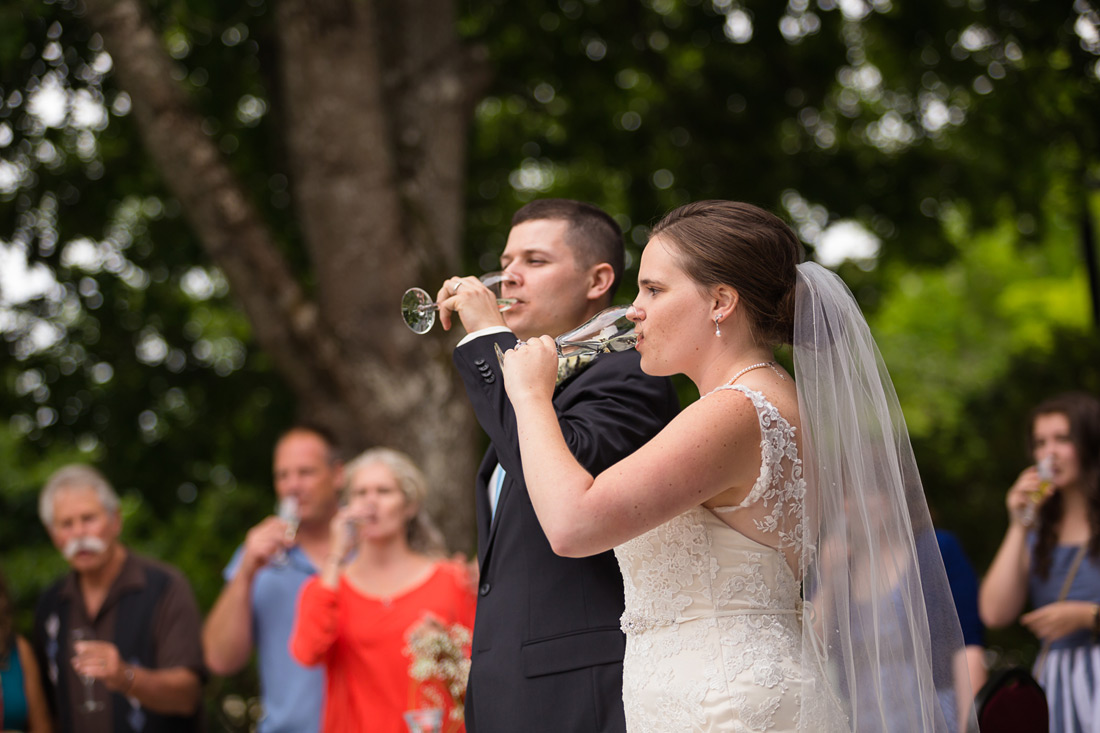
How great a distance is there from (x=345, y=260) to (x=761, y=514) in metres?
4.62

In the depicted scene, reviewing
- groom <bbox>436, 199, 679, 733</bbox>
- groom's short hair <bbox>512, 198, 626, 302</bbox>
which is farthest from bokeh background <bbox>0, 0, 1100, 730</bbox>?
groom <bbox>436, 199, 679, 733</bbox>

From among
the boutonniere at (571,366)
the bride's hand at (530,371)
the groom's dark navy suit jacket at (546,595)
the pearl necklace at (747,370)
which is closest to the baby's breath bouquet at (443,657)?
the groom's dark navy suit jacket at (546,595)

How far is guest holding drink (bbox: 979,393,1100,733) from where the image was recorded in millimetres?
4582

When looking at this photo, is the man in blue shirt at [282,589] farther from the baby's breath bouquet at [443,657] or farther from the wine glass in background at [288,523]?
the baby's breath bouquet at [443,657]

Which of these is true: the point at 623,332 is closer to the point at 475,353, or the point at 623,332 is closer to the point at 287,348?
the point at 475,353

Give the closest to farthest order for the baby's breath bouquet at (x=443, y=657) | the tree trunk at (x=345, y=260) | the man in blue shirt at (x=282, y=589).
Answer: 1. the baby's breath bouquet at (x=443, y=657)
2. the man in blue shirt at (x=282, y=589)
3. the tree trunk at (x=345, y=260)

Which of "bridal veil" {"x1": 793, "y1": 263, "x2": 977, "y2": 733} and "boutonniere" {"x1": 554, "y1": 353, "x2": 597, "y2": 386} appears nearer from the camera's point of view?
"bridal veil" {"x1": 793, "y1": 263, "x2": 977, "y2": 733}

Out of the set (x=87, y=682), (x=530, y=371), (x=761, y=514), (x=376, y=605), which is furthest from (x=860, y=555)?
(x=87, y=682)

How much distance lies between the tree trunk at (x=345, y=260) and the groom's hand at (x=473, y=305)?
3663 millimetres

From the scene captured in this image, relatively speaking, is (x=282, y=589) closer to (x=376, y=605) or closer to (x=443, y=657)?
(x=376, y=605)

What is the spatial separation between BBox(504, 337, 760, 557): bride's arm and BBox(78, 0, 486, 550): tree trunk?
4.14 meters

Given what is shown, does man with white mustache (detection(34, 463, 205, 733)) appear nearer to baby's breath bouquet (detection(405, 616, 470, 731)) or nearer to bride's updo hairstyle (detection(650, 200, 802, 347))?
baby's breath bouquet (detection(405, 616, 470, 731))

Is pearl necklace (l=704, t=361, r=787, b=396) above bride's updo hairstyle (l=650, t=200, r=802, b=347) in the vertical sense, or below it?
below

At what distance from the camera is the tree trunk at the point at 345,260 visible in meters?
6.47
